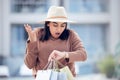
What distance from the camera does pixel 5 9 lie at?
8.97 metres

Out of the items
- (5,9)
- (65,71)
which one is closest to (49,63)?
(65,71)

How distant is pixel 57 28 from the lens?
2.05 metres

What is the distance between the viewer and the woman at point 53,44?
6.66 ft

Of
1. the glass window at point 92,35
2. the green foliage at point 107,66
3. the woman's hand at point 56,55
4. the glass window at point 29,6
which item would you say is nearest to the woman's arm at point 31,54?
the woman's hand at point 56,55

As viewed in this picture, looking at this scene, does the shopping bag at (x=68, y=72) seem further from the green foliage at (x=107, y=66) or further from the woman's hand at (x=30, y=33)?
the green foliage at (x=107, y=66)

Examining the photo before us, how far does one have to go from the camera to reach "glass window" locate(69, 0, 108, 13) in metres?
9.52

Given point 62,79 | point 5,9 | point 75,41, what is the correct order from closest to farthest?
point 62,79 < point 75,41 < point 5,9

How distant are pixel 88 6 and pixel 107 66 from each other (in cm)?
263

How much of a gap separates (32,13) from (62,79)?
738 centimetres

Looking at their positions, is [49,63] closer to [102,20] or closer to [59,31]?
[59,31]

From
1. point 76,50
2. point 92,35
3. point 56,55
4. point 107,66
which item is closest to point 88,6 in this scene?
point 92,35

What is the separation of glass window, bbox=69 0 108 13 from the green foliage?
6.73 ft

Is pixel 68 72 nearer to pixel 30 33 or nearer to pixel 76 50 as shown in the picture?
pixel 76 50

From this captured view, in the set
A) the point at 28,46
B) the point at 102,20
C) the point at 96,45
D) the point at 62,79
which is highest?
the point at 28,46
